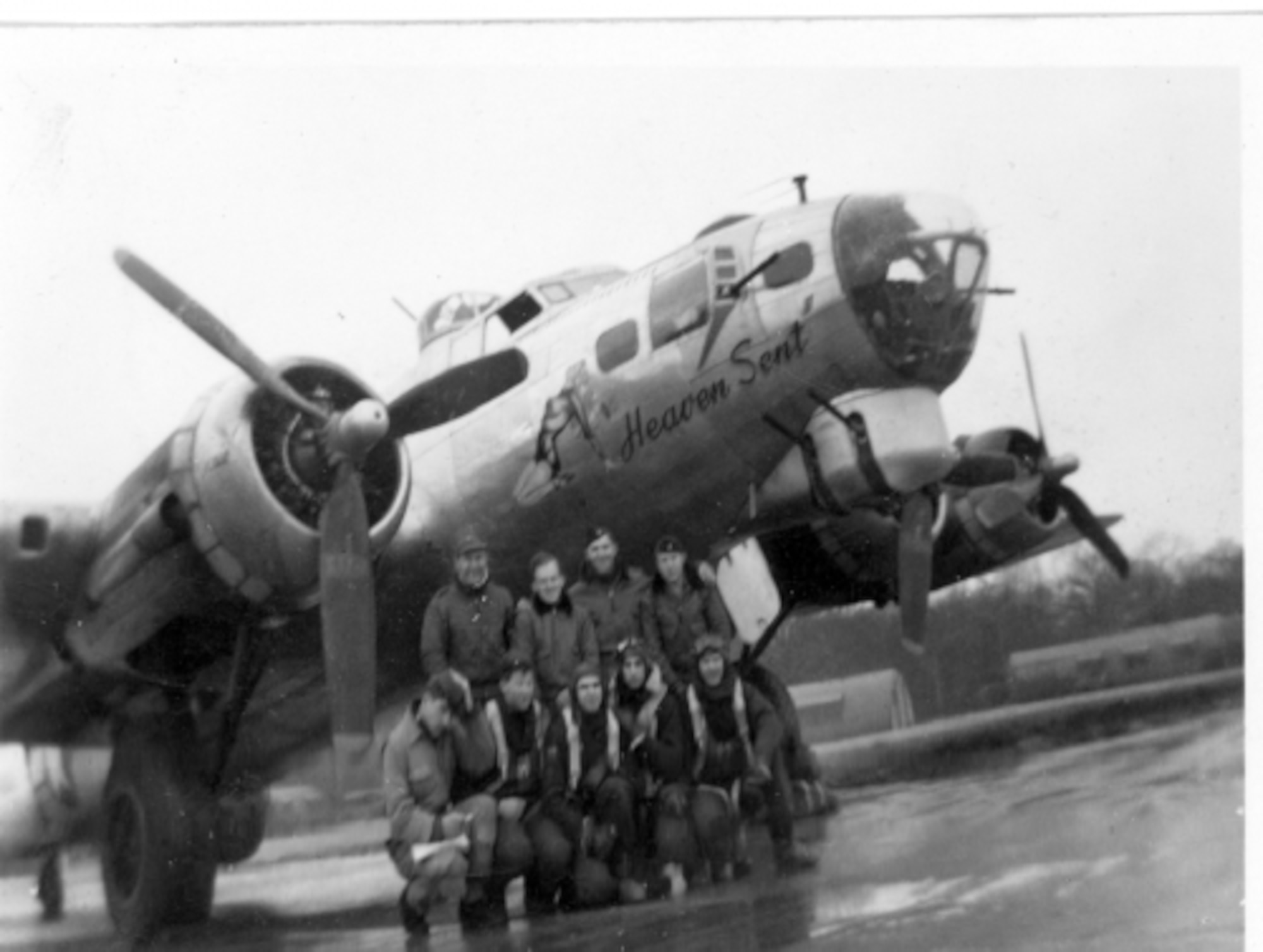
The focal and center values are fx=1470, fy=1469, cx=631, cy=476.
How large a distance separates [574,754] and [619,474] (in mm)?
1137

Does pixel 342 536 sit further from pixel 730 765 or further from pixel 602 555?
pixel 730 765

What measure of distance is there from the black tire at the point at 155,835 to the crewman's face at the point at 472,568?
4.16 ft

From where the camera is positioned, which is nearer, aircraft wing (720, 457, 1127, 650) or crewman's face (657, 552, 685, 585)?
crewman's face (657, 552, 685, 585)

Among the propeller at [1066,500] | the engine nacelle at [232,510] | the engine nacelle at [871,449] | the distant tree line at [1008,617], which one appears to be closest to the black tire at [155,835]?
the engine nacelle at [232,510]

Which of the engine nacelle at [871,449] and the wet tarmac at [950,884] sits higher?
the engine nacelle at [871,449]

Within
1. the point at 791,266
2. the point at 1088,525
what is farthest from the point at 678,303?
the point at 1088,525

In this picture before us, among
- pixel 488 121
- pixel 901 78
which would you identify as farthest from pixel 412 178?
pixel 901 78

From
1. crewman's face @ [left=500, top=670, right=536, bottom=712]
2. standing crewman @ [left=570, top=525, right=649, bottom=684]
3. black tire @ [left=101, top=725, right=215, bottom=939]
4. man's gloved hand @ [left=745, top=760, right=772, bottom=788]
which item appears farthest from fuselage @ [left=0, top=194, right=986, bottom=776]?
man's gloved hand @ [left=745, top=760, right=772, bottom=788]

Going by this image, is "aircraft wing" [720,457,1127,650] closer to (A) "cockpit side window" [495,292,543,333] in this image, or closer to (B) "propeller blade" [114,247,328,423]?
(A) "cockpit side window" [495,292,543,333]

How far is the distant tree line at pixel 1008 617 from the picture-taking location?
6027 mm

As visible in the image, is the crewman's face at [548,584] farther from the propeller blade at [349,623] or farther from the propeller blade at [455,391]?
the propeller blade at [455,391]

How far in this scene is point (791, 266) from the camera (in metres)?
5.61

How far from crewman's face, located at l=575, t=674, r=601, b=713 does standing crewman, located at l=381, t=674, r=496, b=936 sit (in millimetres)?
435

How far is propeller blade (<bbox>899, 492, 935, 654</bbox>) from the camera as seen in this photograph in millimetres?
6023
